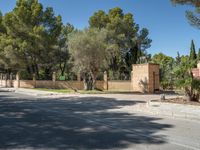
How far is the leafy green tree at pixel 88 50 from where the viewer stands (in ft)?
110

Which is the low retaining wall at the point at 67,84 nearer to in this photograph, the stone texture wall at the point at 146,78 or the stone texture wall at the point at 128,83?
the stone texture wall at the point at 128,83

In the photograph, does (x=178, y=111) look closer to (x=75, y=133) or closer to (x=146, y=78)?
(x=75, y=133)

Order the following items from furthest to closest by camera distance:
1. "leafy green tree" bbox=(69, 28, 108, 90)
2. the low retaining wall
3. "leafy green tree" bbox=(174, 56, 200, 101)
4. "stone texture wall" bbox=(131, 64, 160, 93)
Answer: the low retaining wall < "stone texture wall" bbox=(131, 64, 160, 93) < "leafy green tree" bbox=(69, 28, 108, 90) < "leafy green tree" bbox=(174, 56, 200, 101)

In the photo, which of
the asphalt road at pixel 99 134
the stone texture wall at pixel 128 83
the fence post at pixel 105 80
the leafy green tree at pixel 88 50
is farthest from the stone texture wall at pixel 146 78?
the asphalt road at pixel 99 134

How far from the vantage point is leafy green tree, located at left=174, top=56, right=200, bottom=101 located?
54.9ft

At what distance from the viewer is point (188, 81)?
55.4ft

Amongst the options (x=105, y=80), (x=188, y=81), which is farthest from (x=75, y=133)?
(x=105, y=80)

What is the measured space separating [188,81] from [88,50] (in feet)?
58.1

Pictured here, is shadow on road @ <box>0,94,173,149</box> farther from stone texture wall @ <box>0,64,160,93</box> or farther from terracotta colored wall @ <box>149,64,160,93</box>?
stone texture wall @ <box>0,64,160,93</box>

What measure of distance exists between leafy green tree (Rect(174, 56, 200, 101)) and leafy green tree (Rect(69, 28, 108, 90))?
53.4ft

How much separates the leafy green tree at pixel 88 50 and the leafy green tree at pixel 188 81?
16.3 meters

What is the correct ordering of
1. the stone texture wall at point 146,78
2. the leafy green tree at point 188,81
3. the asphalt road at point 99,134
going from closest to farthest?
the asphalt road at point 99,134, the leafy green tree at point 188,81, the stone texture wall at point 146,78

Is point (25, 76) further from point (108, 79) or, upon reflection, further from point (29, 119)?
point (29, 119)

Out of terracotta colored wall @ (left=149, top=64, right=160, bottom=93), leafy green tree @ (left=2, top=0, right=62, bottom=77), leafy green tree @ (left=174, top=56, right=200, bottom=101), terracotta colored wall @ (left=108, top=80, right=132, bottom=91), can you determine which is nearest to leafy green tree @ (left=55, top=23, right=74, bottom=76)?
leafy green tree @ (left=2, top=0, right=62, bottom=77)
